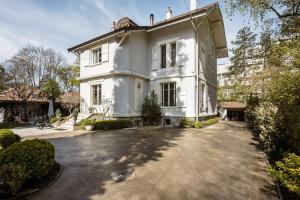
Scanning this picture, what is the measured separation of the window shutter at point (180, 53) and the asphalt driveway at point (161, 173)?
317 inches

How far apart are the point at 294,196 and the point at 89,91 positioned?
15103 millimetres

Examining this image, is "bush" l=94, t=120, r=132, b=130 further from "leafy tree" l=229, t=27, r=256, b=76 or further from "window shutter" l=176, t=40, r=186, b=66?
"leafy tree" l=229, t=27, r=256, b=76

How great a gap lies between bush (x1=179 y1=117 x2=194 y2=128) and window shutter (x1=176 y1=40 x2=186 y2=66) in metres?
4.15

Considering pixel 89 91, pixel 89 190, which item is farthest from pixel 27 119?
pixel 89 190

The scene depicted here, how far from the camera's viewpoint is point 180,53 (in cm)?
1411

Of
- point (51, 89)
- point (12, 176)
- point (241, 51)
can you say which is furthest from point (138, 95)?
point (241, 51)

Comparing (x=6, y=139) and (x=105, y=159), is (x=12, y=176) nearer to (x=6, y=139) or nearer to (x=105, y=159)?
(x=105, y=159)

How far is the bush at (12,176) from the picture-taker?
142 inches

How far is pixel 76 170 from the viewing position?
16.2ft

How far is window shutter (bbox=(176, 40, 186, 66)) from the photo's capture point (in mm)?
13970

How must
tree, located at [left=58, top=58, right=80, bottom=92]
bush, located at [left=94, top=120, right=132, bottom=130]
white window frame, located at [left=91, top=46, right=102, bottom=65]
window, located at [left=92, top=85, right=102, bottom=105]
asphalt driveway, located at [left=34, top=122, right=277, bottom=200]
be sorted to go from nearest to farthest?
asphalt driveway, located at [left=34, top=122, right=277, bottom=200] < bush, located at [left=94, top=120, right=132, bottom=130] < window, located at [left=92, top=85, right=102, bottom=105] < white window frame, located at [left=91, top=46, right=102, bottom=65] < tree, located at [left=58, top=58, right=80, bottom=92]

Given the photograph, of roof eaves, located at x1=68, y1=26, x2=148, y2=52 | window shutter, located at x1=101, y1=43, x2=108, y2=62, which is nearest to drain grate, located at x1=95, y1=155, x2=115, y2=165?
roof eaves, located at x1=68, y1=26, x2=148, y2=52

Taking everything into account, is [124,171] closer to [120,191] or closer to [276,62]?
[120,191]

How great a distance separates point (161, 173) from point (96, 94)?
12566 mm
